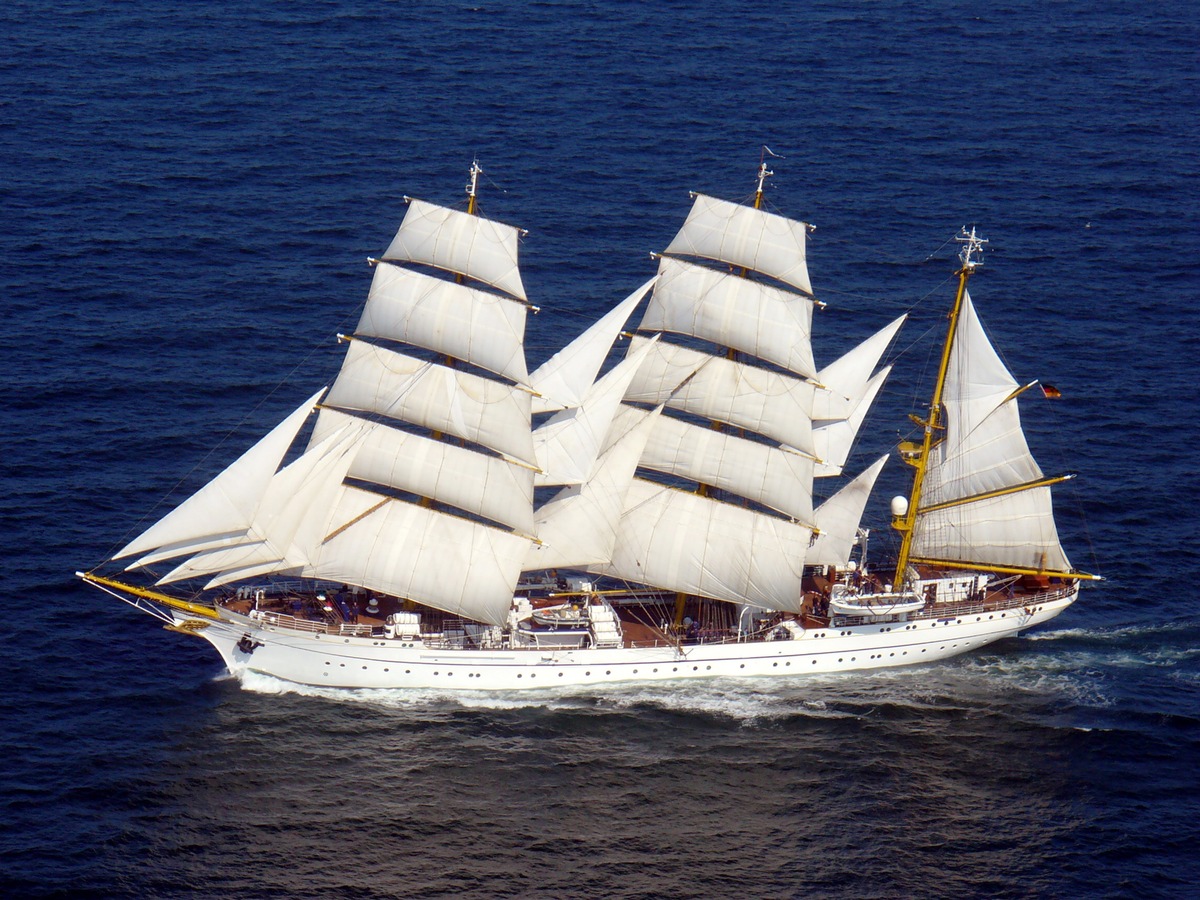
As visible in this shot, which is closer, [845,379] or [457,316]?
[457,316]

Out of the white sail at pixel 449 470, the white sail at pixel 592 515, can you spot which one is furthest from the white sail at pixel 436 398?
the white sail at pixel 592 515

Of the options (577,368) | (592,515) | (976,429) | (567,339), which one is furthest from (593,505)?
(567,339)

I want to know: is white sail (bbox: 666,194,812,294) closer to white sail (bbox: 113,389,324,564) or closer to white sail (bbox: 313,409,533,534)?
white sail (bbox: 313,409,533,534)

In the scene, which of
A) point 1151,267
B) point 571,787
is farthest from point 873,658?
point 1151,267

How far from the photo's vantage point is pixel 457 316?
9319cm

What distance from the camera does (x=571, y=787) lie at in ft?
286

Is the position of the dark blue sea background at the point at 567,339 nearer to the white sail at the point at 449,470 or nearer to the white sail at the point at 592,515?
the white sail at the point at 592,515

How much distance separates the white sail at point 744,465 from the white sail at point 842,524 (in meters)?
3.13

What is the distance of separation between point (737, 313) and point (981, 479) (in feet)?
57.2

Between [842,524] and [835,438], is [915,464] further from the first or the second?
[842,524]

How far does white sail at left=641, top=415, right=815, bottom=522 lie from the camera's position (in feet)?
319

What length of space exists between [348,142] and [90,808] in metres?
76.6

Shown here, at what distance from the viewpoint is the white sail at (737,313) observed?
9525 cm

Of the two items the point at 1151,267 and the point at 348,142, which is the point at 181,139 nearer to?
the point at 348,142
